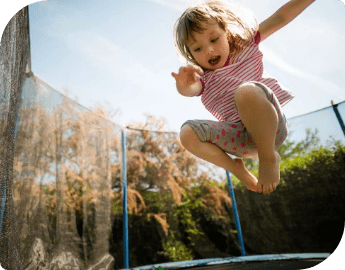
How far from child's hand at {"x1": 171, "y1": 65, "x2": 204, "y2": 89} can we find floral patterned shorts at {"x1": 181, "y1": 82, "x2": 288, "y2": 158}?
143 mm

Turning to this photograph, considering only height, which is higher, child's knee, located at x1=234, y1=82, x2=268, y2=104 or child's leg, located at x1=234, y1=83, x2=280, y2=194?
child's knee, located at x1=234, y1=82, x2=268, y2=104

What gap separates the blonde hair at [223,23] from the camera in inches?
39.1

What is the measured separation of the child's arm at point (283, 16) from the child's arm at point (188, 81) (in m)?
0.33

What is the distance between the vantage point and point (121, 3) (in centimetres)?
167

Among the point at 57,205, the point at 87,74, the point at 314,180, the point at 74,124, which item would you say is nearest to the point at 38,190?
the point at 57,205

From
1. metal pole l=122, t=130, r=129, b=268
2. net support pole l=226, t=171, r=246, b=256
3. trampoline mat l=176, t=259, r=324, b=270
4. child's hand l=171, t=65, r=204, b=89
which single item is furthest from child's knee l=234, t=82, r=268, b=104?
net support pole l=226, t=171, r=246, b=256

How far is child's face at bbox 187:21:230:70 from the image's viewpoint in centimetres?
96

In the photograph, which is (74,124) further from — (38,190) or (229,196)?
(229,196)

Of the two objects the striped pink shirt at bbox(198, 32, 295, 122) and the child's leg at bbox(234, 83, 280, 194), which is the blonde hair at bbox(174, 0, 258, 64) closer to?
the striped pink shirt at bbox(198, 32, 295, 122)

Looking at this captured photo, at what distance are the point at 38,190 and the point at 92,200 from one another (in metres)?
0.64

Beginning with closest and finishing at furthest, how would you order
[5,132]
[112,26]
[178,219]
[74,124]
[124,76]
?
[5,132], [112,26], [74,124], [124,76], [178,219]

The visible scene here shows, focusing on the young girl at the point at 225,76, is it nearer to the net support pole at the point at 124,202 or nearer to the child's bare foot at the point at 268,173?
the child's bare foot at the point at 268,173

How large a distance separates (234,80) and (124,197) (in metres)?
1.80

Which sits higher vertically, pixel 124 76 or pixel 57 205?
pixel 124 76
